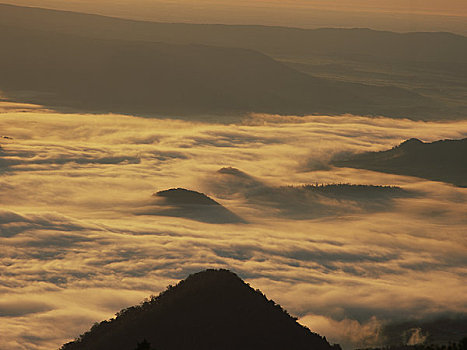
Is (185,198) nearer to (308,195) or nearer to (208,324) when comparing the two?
(308,195)

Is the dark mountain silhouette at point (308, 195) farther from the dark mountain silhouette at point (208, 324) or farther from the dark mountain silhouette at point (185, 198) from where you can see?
the dark mountain silhouette at point (208, 324)

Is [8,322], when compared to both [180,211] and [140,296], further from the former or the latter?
[180,211]

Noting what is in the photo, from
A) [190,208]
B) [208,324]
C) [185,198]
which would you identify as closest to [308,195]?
[185,198]

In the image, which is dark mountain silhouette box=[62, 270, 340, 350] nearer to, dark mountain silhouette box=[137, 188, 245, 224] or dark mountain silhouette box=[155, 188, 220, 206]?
dark mountain silhouette box=[137, 188, 245, 224]

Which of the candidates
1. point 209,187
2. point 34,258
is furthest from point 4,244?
point 209,187

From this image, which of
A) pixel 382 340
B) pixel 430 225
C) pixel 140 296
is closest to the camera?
pixel 382 340
